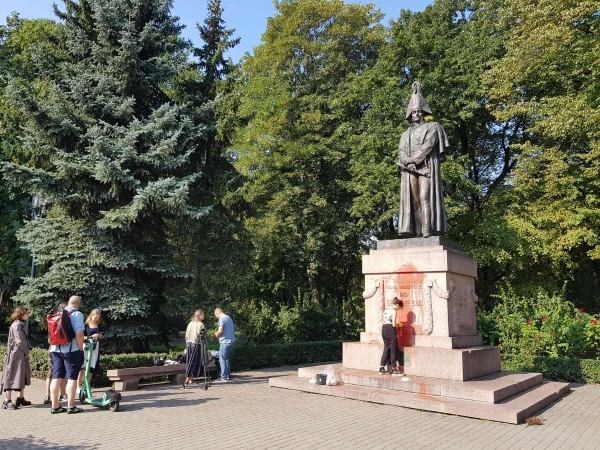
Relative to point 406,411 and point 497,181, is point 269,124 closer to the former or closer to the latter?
point 497,181

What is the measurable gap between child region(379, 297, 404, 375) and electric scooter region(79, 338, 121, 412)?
4.91m

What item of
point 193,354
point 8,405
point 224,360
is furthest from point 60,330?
point 224,360

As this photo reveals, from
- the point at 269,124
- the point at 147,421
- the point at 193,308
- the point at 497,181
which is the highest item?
the point at 269,124

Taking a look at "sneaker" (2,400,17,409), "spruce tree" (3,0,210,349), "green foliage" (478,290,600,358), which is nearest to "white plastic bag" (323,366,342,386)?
"spruce tree" (3,0,210,349)

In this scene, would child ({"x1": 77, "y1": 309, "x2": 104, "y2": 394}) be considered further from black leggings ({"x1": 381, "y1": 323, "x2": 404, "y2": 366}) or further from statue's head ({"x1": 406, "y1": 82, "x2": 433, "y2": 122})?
statue's head ({"x1": 406, "y1": 82, "x2": 433, "y2": 122})

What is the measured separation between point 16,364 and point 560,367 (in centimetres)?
1296

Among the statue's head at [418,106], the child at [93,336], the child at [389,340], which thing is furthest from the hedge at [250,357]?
the statue's head at [418,106]

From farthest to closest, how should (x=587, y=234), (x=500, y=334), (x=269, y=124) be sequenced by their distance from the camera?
(x=269, y=124), (x=587, y=234), (x=500, y=334)

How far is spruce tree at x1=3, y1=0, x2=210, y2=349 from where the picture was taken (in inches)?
494

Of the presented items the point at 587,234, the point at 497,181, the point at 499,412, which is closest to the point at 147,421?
the point at 499,412

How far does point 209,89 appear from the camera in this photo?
16.2 metres

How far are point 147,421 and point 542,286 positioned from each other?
59.2 ft

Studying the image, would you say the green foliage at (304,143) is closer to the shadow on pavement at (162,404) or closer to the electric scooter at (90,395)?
the shadow on pavement at (162,404)

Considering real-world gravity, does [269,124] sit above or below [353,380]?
above
